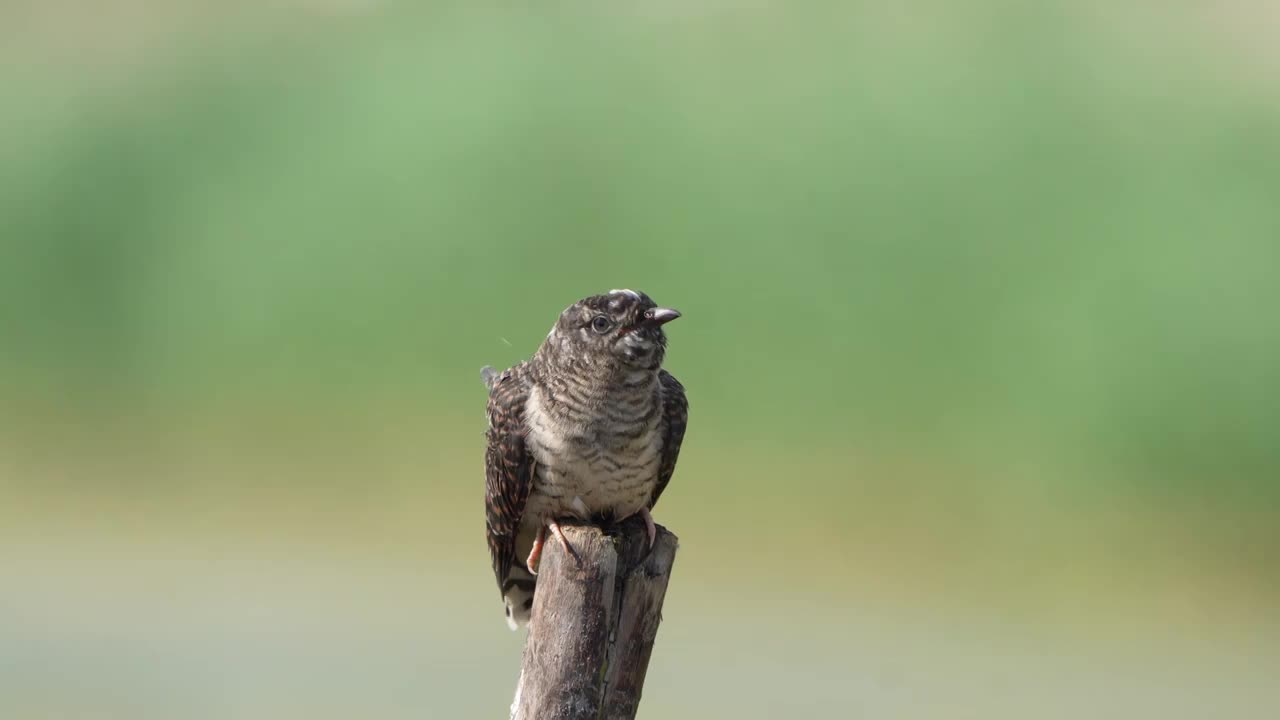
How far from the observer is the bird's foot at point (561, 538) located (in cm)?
320

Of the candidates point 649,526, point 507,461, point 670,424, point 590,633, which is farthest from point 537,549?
point 590,633

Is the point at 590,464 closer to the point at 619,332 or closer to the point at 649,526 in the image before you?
the point at 649,526

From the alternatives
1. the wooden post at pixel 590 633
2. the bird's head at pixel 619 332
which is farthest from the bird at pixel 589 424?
the wooden post at pixel 590 633

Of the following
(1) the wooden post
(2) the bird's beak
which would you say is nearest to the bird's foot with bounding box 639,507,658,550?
(1) the wooden post

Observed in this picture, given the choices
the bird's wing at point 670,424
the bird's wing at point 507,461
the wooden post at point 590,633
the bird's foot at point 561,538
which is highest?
the bird's wing at point 670,424

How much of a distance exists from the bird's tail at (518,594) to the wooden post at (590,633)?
90 cm

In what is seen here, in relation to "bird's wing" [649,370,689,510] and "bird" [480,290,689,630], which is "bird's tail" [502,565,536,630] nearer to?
"bird" [480,290,689,630]

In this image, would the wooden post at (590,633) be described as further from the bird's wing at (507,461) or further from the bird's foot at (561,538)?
the bird's wing at (507,461)

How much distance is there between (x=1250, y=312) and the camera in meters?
7.32

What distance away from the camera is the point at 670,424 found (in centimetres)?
381

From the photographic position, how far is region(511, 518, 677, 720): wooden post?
9.98 ft

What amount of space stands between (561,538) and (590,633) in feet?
1.12

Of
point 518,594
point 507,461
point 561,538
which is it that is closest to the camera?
point 561,538

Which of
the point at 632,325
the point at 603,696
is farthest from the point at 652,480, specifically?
the point at 603,696
